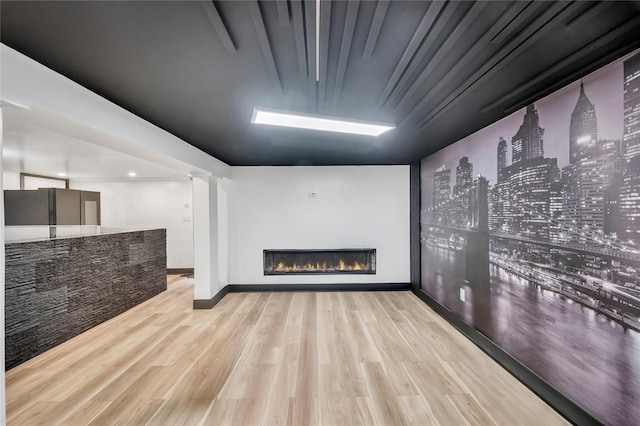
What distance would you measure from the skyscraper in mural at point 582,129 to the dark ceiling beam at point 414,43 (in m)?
1.21

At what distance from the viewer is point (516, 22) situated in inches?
41.6

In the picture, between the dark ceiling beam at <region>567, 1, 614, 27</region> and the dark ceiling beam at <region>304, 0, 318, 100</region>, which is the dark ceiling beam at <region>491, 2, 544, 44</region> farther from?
the dark ceiling beam at <region>304, 0, 318, 100</region>

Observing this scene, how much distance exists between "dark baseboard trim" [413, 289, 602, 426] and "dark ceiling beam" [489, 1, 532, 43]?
Result: 2268 millimetres

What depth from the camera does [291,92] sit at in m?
1.64

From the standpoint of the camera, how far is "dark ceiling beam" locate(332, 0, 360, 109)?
3.26 ft

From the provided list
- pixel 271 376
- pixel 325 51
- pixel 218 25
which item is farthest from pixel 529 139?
pixel 271 376

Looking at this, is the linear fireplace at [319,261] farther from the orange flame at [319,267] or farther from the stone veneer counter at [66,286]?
the stone veneer counter at [66,286]

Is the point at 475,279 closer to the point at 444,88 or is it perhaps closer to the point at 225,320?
the point at 444,88

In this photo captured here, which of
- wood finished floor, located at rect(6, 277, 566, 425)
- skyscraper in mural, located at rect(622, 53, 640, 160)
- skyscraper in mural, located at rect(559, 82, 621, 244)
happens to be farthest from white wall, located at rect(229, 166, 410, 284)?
skyscraper in mural, located at rect(622, 53, 640, 160)

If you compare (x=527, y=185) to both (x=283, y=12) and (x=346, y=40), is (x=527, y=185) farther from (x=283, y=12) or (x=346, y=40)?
(x=283, y=12)

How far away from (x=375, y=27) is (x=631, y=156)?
1557 mm

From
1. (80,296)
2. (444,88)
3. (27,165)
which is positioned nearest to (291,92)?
(444,88)

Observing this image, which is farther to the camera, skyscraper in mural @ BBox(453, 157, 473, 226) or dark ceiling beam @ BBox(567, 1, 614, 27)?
skyscraper in mural @ BBox(453, 157, 473, 226)

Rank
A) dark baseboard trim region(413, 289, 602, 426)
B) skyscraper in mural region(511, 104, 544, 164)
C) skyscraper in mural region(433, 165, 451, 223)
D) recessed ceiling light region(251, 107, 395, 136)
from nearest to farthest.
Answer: dark baseboard trim region(413, 289, 602, 426) → recessed ceiling light region(251, 107, 395, 136) → skyscraper in mural region(511, 104, 544, 164) → skyscraper in mural region(433, 165, 451, 223)
